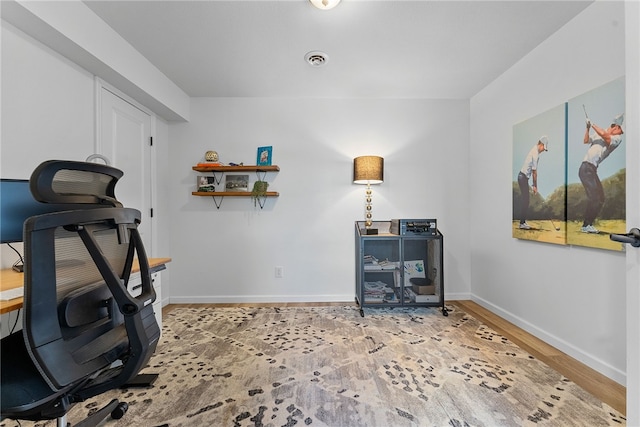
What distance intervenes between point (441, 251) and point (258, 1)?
2.60 metres

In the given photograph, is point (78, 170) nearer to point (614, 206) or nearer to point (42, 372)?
point (42, 372)

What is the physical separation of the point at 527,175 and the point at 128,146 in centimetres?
358

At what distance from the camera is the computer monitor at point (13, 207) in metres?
1.31

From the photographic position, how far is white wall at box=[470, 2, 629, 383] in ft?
5.54

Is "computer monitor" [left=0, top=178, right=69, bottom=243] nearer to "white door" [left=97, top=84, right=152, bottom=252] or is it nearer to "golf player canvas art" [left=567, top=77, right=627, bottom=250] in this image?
"white door" [left=97, top=84, right=152, bottom=252]

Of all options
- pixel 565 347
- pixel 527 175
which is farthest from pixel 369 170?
pixel 565 347

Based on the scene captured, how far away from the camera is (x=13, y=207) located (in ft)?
4.42

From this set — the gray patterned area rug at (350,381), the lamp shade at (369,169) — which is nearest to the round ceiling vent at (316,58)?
the lamp shade at (369,169)

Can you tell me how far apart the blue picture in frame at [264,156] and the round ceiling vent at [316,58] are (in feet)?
3.43

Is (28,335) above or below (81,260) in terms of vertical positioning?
below

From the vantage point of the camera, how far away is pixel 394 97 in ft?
10.4

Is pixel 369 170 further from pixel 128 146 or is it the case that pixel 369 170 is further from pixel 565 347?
pixel 128 146

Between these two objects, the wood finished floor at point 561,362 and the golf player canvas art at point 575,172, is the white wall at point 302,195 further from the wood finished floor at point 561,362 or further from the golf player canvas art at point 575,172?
the golf player canvas art at point 575,172

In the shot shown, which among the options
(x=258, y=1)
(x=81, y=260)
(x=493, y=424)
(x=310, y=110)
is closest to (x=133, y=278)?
(x=81, y=260)
